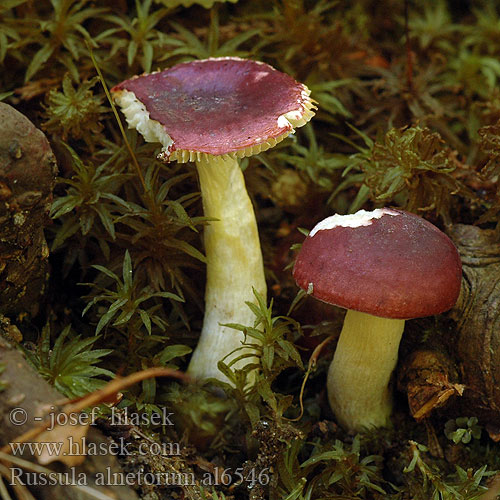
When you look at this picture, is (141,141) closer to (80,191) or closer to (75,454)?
(80,191)

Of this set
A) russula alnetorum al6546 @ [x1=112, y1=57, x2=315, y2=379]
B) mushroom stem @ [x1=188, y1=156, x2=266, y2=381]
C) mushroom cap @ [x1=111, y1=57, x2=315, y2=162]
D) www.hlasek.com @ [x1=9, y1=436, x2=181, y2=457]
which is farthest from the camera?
mushroom stem @ [x1=188, y1=156, x2=266, y2=381]

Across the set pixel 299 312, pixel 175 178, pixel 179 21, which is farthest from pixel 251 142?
pixel 179 21

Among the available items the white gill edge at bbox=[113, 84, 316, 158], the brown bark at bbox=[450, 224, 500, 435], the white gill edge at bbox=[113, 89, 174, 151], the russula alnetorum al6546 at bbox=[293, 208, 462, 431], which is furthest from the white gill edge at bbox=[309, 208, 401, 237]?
the white gill edge at bbox=[113, 89, 174, 151]

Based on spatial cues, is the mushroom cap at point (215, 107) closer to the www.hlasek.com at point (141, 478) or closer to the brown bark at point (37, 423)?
the brown bark at point (37, 423)

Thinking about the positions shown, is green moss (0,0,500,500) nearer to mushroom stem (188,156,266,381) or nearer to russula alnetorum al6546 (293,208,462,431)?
mushroom stem (188,156,266,381)

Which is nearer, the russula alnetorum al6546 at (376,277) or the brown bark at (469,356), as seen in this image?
the russula alnetorum al6546 at (376,277)

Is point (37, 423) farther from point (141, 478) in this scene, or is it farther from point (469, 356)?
point (469, 356)

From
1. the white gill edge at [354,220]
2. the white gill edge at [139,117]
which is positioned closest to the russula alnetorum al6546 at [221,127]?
the white gill edge at [139,117]
